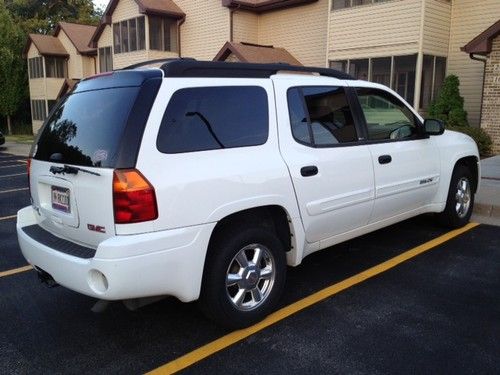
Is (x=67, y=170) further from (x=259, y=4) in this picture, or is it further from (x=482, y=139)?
(x=259, y=4)

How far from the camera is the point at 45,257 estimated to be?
342 centimetres

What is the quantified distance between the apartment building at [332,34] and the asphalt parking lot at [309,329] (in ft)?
39.2

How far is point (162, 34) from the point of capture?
2378 cm

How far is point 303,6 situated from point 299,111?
17643mm

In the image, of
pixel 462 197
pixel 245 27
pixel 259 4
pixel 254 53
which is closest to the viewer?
pixel 462 197

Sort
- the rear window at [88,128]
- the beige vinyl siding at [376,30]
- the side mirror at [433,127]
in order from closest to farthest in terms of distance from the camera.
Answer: the rear window at [88,128]
the side mirror at [433,127]
the beige vinyl siding at [376,30]

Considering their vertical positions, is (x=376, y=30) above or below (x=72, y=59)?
below

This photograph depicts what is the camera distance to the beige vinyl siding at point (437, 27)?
49.8 feet

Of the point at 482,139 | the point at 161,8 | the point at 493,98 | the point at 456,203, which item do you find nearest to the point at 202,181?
the point at 456,203

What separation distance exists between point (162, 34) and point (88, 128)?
71.6 feet

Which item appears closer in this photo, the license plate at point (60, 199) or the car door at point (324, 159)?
the license plate at point (60, 199)

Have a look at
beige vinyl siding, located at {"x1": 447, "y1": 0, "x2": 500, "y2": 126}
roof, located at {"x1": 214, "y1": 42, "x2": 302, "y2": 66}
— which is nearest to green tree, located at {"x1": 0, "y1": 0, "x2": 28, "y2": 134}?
roof, located at {"x1": 214, "y1": 42, "x2": 302, "y2": 66}

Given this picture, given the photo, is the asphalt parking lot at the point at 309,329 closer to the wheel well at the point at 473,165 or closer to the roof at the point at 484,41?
the wheel well at the point at 473,165

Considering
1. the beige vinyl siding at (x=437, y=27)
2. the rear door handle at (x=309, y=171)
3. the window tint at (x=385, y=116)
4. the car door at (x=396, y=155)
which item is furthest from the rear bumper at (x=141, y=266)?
the beige vinyl siding at (x=437, y=27)
